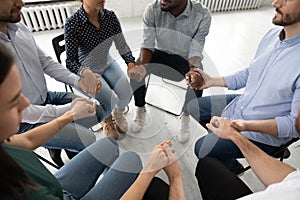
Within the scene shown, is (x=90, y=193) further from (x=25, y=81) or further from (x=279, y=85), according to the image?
(x=279, y=85)

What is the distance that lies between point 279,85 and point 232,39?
2.12 m

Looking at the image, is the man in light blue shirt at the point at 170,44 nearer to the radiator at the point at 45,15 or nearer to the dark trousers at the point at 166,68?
the dark trousers at the point at 166,68

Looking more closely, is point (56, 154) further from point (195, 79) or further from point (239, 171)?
point (239, 171)

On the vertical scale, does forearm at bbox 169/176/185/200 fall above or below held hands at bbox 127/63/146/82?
below

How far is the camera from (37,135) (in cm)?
92

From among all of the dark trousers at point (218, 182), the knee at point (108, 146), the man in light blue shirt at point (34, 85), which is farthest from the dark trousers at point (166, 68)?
the dark trousers at point (218, 182)

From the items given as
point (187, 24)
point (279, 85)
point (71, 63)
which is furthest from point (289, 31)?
point (71, 63)

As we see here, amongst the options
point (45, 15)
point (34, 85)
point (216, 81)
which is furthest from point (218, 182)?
point (45, 15)

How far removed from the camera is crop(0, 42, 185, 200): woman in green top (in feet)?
1.58

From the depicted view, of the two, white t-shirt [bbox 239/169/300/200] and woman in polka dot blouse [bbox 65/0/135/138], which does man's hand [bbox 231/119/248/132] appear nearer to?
white t-shirt [bbox 239/169/300/200]

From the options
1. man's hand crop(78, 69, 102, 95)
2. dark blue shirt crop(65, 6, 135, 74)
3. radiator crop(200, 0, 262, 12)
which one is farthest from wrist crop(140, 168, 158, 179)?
radiator crop(200, 0, 262, 12)

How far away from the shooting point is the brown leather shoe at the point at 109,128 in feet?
4.37

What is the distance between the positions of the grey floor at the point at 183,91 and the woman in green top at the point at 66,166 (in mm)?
137

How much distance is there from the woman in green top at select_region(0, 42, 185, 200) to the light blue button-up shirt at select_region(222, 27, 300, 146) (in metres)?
0.48
